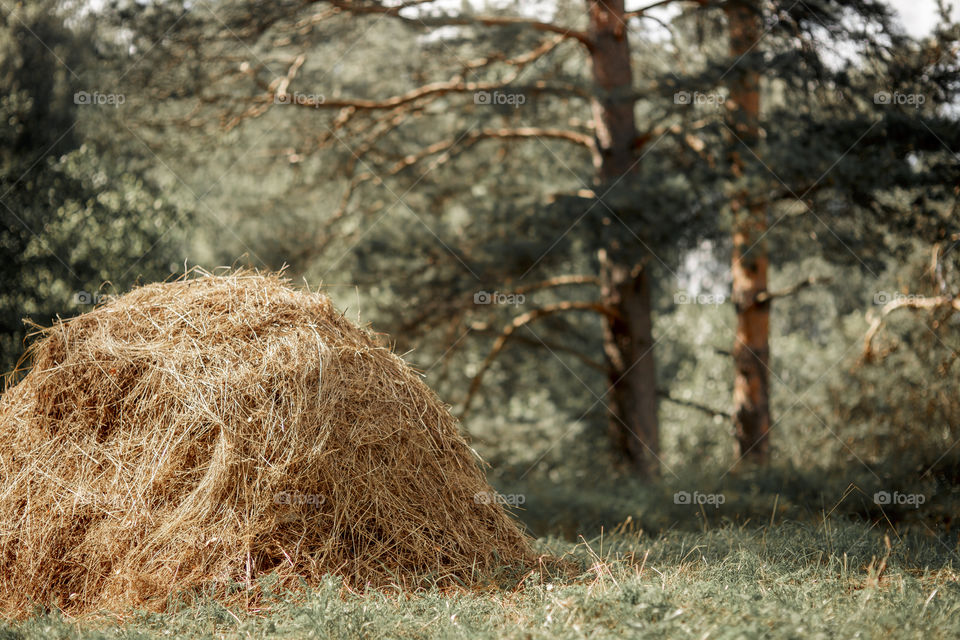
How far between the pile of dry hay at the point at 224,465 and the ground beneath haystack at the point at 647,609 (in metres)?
0.35

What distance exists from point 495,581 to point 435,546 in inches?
15.7

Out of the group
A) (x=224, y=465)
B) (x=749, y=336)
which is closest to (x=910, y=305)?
(x=749, y=336)

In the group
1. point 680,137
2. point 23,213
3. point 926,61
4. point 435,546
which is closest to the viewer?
point 435,546

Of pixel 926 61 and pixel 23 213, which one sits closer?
pixel 23 213

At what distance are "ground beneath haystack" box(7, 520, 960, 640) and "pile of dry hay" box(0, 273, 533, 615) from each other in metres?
0.35

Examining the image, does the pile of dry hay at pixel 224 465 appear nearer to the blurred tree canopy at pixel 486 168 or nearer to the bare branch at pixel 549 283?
the blurred tree canopy at pixel 486 168

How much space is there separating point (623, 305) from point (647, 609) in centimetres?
771

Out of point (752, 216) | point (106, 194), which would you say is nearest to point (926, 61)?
point (752, 216)

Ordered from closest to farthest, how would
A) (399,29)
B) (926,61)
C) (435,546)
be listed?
(435,546) → (926,61) → (399,29)

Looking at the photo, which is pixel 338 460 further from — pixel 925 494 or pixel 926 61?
pixel 926 61

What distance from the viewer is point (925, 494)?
23.5 feet

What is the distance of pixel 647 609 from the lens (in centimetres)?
346

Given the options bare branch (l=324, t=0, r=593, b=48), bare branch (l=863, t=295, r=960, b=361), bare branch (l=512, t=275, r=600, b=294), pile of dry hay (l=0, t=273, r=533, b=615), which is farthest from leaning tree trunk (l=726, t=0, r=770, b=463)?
pile of dry hay (l=0, t=273, r=533, b=615)

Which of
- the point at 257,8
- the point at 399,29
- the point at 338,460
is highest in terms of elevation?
the point at 399,29
